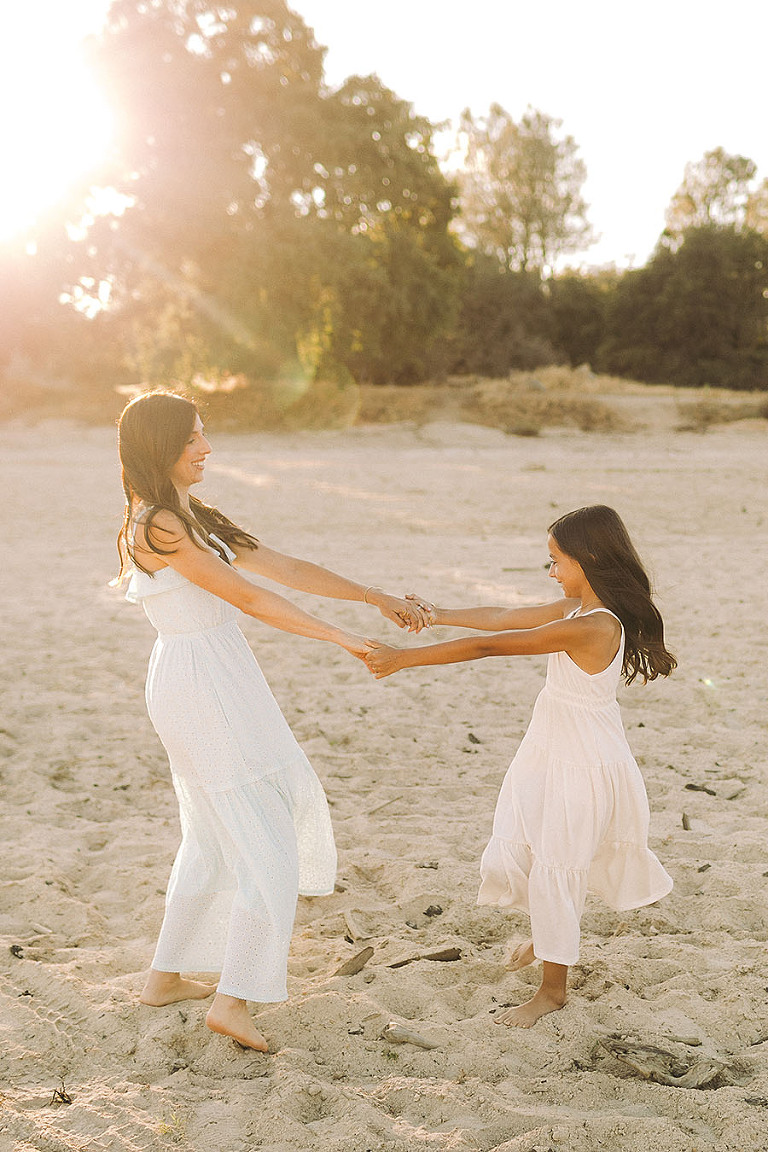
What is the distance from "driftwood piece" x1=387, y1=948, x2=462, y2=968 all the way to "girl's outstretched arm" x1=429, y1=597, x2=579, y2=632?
109 cm

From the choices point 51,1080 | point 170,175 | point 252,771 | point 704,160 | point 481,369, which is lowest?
point 51,1080

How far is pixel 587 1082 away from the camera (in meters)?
2.59

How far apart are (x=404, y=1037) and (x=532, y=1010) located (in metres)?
0.39

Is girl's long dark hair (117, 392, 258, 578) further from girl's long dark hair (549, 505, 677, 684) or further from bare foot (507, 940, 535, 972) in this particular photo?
bare foot (507, 940, 535, 972)

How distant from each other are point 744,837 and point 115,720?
3.45 m

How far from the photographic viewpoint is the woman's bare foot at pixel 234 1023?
108 inches

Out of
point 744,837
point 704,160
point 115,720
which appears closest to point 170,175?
point 115,720

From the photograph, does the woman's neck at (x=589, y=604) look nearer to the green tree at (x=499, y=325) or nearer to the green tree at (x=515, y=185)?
the green tree at (x=499, y=325)

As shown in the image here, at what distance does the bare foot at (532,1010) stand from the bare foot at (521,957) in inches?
9.3

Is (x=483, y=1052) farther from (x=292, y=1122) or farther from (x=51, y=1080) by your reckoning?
(x=51, y=1080)

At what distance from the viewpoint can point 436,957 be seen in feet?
10.6

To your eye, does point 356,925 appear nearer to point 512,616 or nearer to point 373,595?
point 373,595

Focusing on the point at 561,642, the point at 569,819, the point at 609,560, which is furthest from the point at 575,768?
the point at 609,560

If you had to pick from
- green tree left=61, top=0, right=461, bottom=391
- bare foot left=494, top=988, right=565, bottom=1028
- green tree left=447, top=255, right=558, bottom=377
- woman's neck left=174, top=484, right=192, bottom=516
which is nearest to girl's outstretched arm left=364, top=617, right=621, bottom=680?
woman's neck left=174, top=484, right=192, bottom=516
